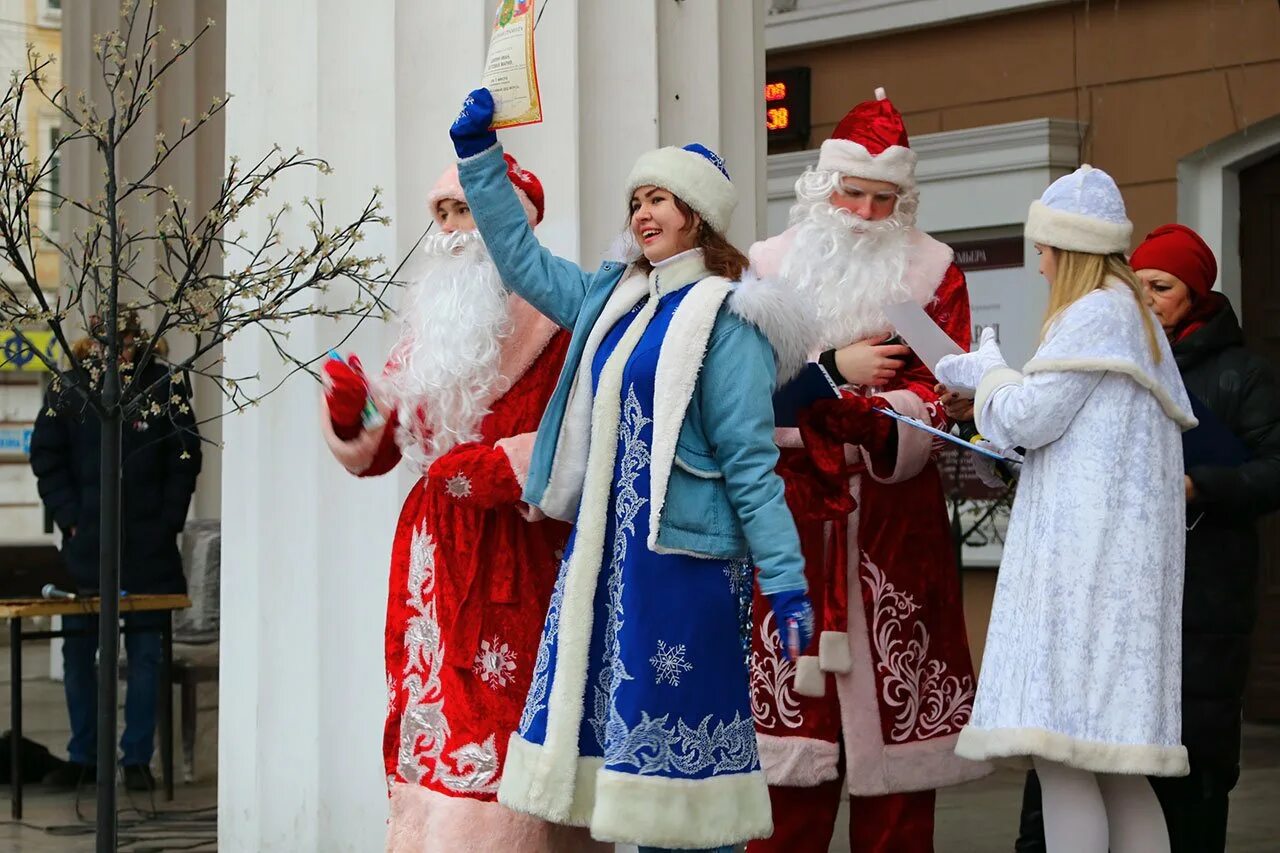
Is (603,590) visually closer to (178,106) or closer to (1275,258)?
(1275,258)

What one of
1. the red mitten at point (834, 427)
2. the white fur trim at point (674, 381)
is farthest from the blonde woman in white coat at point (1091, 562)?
the white fur trim at point (674, 381)

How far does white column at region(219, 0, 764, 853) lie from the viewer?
19.1ft

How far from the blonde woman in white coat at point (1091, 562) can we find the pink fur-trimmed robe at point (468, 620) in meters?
1.04

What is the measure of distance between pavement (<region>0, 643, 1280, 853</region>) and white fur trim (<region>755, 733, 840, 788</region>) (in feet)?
5.37

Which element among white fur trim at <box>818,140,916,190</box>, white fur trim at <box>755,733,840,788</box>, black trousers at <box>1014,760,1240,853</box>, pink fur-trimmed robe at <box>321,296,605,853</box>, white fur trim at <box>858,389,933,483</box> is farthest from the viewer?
black trousers at <box>1014,760,1240,853</box>

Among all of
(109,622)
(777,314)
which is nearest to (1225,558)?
(777,314)

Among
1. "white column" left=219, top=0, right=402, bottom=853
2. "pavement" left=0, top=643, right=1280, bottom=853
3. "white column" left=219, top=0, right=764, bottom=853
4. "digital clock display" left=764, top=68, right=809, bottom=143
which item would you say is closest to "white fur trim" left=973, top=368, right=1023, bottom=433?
"white column" left=219, top=0, right=764, bottom=853

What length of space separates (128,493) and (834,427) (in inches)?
172

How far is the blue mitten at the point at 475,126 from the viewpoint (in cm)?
431

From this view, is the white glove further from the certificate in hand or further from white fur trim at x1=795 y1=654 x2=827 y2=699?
the certificate in hand

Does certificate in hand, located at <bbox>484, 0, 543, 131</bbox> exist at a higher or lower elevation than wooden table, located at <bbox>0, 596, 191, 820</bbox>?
higher

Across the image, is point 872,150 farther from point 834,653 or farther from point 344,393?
point 344,393

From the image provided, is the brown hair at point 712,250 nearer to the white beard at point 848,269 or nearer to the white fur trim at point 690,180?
the white fur trim at point 690,180

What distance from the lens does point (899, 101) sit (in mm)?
10250
